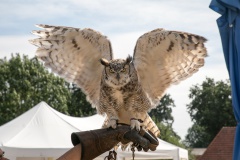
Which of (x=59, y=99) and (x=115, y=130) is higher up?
(x=115, y=130)

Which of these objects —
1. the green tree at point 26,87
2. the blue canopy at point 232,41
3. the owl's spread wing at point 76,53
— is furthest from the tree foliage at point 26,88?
the blue canopy at point 232,41

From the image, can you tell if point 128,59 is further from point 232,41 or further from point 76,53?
point 232,41

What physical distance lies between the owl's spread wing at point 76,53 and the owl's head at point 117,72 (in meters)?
0.47

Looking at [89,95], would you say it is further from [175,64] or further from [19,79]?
[19,79]

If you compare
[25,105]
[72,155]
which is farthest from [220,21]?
[25,105]

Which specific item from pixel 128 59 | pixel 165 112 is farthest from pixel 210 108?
pixel 128 59

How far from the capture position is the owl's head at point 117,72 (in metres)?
5.81

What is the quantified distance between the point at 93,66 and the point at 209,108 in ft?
157

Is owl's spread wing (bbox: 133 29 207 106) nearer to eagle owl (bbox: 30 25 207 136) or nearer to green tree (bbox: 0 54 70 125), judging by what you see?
eagle owl (bbox: 30 25 207 136)

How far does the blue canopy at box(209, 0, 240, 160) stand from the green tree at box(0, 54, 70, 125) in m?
32.2

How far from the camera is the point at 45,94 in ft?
120

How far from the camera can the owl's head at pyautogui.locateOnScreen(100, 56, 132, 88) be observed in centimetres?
581

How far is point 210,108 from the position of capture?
176 ft

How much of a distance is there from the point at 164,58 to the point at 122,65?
85 centimetres
